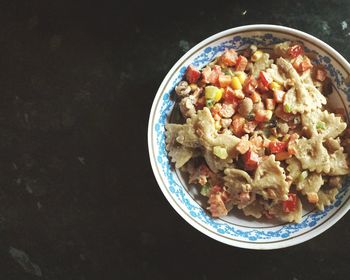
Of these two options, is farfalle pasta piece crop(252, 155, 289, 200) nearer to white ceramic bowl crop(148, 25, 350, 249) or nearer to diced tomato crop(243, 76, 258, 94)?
white ceramic bowl crop(148, 25, 350, 249)

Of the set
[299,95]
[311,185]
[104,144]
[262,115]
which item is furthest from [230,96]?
[104,144]

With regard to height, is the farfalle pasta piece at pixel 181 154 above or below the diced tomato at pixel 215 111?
below

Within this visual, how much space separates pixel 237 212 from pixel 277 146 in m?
0.33

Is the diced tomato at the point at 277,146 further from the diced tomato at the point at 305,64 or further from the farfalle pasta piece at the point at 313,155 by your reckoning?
the diced tomato at the point at 305,64

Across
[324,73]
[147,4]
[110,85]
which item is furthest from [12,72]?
[324,73]

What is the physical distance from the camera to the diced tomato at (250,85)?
2.01 meters

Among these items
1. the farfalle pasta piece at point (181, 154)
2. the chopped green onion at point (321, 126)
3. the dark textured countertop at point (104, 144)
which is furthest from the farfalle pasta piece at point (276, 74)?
the farfalle pasta piece at point (181, 154)

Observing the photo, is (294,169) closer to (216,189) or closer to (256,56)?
(216,189)

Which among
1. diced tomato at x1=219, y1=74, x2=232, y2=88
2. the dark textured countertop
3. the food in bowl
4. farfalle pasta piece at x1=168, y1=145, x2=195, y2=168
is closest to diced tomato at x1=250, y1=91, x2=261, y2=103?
the food in bowl

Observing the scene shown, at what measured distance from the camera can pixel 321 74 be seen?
204cm

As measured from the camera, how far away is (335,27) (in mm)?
2250

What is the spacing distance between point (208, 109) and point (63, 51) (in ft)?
2.62

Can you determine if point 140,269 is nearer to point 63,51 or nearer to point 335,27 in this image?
point 63,51

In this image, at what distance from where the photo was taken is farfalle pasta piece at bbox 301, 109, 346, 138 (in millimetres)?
1977
